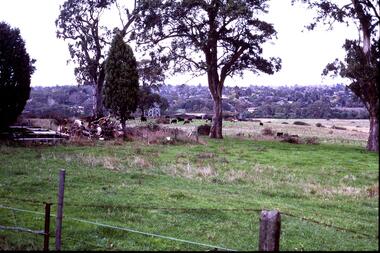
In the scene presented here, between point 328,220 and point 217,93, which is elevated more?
point 217,93

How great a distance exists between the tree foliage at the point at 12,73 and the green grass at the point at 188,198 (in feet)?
19.9

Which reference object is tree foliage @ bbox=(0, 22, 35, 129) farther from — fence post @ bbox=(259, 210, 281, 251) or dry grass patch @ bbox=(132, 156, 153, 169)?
fence post @ bbox=(259, 210, 281, 251)

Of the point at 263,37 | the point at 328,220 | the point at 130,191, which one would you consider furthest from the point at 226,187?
the point at 263,37

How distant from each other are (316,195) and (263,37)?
101ft

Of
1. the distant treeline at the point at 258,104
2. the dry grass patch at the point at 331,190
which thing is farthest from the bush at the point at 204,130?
the dry grass patch at the point at 331,190

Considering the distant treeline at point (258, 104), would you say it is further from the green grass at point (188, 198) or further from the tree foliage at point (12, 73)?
the green grass at point (188, 198)

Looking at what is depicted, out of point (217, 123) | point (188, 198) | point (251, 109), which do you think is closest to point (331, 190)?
point (188, 198)

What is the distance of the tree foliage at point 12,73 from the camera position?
→ 103 ft

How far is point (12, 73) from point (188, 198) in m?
22.1

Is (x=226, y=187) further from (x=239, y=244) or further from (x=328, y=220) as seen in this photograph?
(x=239, y=244)

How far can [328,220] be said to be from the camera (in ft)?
41.6

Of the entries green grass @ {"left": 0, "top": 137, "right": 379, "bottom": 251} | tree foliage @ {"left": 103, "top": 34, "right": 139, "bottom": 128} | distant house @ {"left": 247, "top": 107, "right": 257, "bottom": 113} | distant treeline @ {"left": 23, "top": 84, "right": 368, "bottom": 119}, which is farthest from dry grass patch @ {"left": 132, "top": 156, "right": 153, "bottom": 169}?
distant house @ {"left": 247, "top": 107, "right": 257, "bottom": 113}

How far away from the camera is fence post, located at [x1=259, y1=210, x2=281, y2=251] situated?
4645 mm

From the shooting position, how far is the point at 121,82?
4050cm
